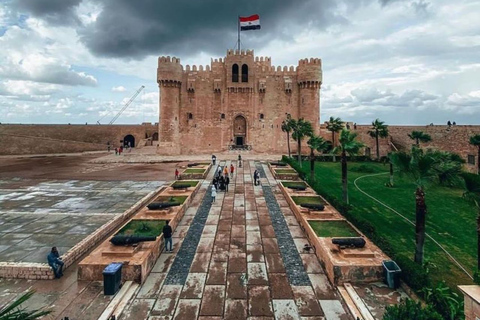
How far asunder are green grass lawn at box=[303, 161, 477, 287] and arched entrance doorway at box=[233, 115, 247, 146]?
18105mm

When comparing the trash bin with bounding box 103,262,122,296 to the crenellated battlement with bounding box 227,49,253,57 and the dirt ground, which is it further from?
the crenellated battlement with bounding box 227,49,253,57

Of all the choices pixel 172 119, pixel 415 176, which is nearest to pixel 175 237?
pixel 415 176

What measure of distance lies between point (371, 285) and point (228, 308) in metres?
4.33

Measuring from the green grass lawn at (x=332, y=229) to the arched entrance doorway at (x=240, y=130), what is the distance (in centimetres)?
3238

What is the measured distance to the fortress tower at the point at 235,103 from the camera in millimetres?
41812

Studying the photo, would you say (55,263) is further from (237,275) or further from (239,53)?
(239,53)

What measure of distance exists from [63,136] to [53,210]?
43.3 metres

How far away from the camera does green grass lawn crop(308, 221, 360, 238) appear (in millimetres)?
11353

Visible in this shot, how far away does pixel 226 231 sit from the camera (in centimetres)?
1286

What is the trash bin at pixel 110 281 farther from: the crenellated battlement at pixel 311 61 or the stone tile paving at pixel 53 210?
the crenellated battlement at pixel 311 61

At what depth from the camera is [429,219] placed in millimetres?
17281

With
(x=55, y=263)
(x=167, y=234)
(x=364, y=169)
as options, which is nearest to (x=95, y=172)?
(x=167, y=234)

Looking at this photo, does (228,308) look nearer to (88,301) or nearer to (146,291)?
(146,291)

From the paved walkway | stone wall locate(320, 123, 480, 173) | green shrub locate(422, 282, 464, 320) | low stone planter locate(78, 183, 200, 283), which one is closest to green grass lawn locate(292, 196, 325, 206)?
the paved walkway
